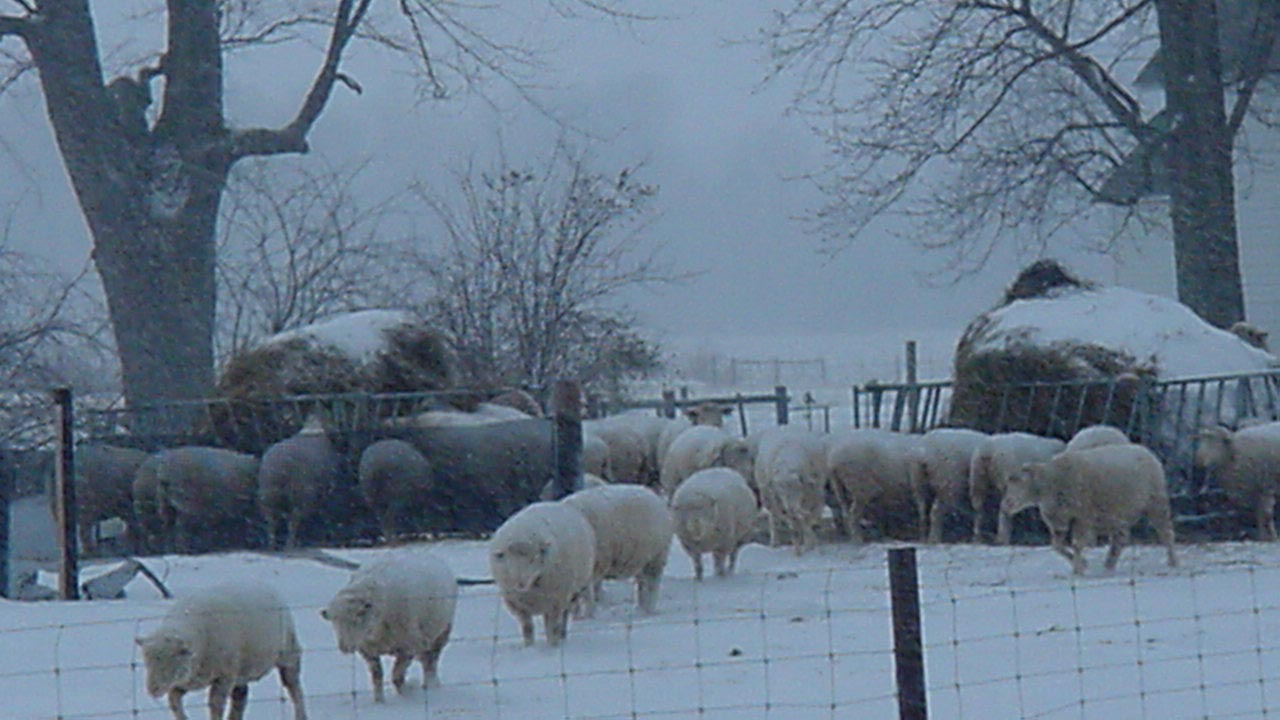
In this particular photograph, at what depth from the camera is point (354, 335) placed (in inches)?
789

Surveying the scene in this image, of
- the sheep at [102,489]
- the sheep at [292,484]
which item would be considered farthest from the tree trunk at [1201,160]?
the sheep at [102,489]

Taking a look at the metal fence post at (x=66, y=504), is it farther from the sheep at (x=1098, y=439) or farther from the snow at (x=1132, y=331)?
the snow at (x=1132, y=331)

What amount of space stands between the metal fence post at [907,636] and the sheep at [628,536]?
19.8 feet

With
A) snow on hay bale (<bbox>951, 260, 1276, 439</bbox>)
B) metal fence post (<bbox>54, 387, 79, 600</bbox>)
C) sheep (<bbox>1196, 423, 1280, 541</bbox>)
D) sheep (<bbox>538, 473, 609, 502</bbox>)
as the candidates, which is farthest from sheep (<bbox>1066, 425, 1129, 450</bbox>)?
metal fence post (<bbox>54, 387, 79, 600</bbox>)

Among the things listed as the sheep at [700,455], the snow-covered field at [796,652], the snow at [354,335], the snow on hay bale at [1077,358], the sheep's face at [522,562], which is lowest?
the snow-covered field at [796,652]

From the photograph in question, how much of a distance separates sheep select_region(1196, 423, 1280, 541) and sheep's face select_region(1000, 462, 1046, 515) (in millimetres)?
1993

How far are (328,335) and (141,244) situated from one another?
4.81 m

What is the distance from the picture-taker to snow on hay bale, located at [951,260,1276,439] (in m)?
17.1

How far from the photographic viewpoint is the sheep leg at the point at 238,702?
28.8 feet

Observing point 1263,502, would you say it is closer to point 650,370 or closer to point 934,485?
point 934,485

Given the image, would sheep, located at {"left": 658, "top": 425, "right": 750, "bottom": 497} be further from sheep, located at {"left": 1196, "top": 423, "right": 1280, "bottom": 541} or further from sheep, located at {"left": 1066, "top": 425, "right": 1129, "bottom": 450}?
sheep, located at {"left": 1196, "top": 423, "right": 1280, "bottom": 541}

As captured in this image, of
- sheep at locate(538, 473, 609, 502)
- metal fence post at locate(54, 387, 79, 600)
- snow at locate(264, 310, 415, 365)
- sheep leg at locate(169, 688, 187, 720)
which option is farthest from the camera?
snow at locate(264, 310, 415, 365)

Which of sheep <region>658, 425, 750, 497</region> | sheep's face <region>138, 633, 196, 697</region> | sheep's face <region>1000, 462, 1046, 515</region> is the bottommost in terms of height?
sheep's face <region>138, 633, 196, 697</region>

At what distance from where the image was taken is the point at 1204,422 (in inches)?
662
